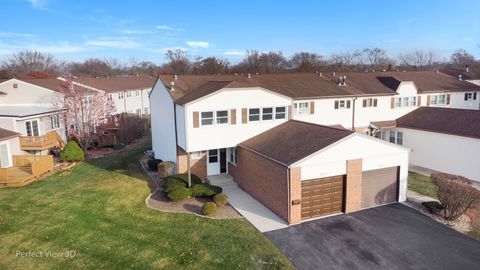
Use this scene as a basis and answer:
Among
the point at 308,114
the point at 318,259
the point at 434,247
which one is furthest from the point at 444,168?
the point at 318,259

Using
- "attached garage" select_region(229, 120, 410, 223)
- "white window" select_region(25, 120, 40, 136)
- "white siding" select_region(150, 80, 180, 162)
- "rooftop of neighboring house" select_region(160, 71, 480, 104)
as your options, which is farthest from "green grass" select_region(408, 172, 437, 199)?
"white window" select_region(25, 120, 40, 136)

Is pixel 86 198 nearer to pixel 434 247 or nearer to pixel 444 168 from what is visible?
pixel 434 247

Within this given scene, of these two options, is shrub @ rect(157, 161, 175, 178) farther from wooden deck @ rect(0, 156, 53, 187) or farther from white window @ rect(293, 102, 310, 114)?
white window @ rect(293, 102, 310, 114)

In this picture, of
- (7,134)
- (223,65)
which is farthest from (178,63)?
(7,134)

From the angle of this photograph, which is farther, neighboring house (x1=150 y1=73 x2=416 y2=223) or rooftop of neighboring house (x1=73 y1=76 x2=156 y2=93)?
rooftop of neighboring house (x1=73 y1=76 x2=156 y2=93)

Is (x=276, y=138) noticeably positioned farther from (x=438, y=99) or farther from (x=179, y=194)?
(x=438, y=99)

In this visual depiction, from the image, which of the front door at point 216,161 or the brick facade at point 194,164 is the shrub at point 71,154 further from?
the front door at point 216,161
